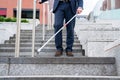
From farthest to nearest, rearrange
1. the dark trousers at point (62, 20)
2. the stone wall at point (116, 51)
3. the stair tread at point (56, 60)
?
the dark trousers at point (62, 20) → the stair tread at point (56, 60) → the stone wall at point (116, 51)

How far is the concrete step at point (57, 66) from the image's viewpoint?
432 cm

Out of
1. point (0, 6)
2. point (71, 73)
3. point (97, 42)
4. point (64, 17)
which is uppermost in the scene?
point (0, 6)

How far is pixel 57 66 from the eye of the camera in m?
4.35

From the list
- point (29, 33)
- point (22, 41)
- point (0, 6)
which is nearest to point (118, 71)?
point (22, 41)

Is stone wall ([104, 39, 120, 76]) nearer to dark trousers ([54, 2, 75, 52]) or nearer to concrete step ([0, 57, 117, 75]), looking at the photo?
concrete step ([0, 57, 117, 75])

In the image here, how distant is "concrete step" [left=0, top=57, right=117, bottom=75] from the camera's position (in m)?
4.32

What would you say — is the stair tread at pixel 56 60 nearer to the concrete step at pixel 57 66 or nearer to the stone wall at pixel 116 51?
the concrete step at pixel 57 66

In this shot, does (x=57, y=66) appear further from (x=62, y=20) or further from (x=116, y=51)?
(x=62, y=20)

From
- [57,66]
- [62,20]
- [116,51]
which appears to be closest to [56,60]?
[57,66]

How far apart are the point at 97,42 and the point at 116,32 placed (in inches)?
41.3

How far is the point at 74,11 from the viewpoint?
5.48 metres

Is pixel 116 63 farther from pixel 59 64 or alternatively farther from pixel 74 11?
pixel 74 11

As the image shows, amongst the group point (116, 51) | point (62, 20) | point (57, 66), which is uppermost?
point (62, 20)

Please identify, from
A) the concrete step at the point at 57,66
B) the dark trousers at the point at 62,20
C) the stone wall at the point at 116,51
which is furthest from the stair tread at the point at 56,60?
the dark trousers at the point at 62,20
